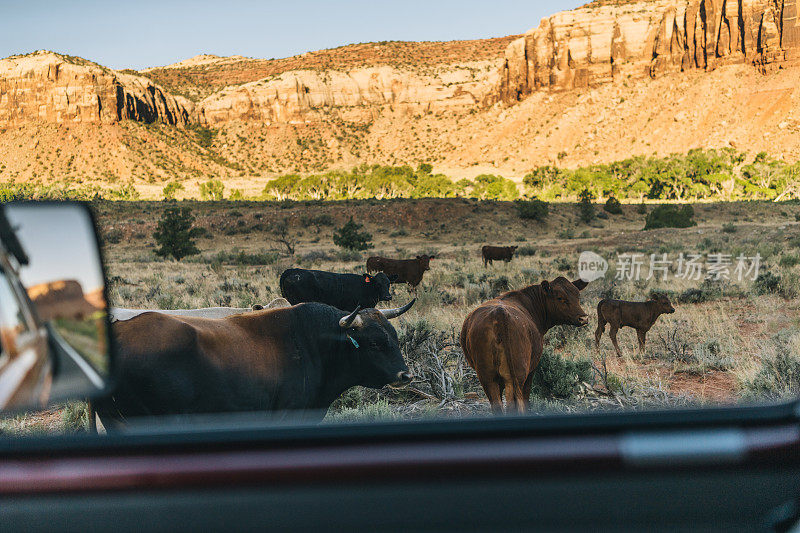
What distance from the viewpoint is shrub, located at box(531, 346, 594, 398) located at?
684 centimetres

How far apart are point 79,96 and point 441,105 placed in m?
75.9

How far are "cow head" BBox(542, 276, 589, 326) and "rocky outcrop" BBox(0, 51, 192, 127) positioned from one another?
57508mm

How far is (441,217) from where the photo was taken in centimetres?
5144

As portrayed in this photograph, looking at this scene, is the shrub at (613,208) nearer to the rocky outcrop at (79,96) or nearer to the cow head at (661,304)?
the cow head at (661,304)

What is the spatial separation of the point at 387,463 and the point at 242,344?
335cm

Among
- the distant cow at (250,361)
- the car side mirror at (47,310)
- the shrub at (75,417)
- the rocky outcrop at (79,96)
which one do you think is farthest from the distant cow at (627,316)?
the rocky outcrop at (79,96)

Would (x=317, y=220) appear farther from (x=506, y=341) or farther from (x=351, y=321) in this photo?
(x=351, y=321)

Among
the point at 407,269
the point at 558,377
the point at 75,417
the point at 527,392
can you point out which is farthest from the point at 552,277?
the point at 75,417

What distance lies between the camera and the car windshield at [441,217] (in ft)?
15.7

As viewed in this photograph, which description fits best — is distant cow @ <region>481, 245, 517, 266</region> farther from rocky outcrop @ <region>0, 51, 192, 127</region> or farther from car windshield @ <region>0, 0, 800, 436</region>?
rocky outcrop @ <region>0, 51, 192, 127</region>

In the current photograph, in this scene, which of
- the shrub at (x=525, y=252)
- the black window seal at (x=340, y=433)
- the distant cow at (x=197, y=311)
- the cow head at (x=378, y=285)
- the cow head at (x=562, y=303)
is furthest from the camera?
the shrub at (x=525, y=252)

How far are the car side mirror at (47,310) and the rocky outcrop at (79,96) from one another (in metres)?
60.4

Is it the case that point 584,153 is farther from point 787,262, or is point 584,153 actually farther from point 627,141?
point 787,262

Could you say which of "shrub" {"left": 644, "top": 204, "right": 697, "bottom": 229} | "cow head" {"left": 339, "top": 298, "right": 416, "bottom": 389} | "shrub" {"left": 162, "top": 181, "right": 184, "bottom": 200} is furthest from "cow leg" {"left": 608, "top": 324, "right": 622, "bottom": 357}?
"shrub" {"left": 162, "top": 181, "right": 184, "bottom": 200}
